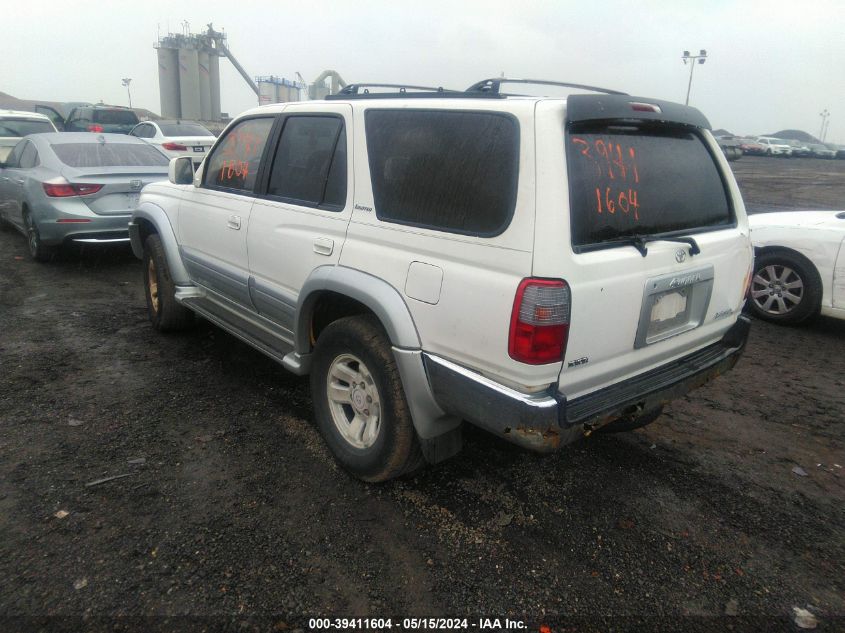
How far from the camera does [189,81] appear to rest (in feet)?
227

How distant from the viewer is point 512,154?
2.30 meters

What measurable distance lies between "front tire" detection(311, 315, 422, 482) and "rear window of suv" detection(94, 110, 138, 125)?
19128 mm

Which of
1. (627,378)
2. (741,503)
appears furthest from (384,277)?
(741,503)

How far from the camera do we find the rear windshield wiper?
247 centimetres

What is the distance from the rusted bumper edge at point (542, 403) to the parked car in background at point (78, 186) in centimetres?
594

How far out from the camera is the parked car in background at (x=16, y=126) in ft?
40.2

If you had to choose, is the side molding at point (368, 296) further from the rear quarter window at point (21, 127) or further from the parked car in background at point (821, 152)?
the parked car in background at point (821, 152)

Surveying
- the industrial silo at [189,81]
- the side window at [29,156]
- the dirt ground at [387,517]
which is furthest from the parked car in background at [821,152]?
the industrial silo at [189,81]

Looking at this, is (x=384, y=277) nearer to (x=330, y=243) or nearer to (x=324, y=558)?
(x=330, y=243)

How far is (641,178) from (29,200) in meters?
7.33

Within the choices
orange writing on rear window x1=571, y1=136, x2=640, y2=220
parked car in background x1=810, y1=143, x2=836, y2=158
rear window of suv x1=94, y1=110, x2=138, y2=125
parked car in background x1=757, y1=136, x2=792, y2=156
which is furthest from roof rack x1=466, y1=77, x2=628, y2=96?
parked car in background x1=810, y1=143, x2=836, y2=158

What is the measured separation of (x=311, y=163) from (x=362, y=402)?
1.35 m

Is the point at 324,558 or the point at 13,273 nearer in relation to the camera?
the point at 324,558

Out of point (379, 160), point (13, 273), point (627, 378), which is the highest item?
point (379, 160)
